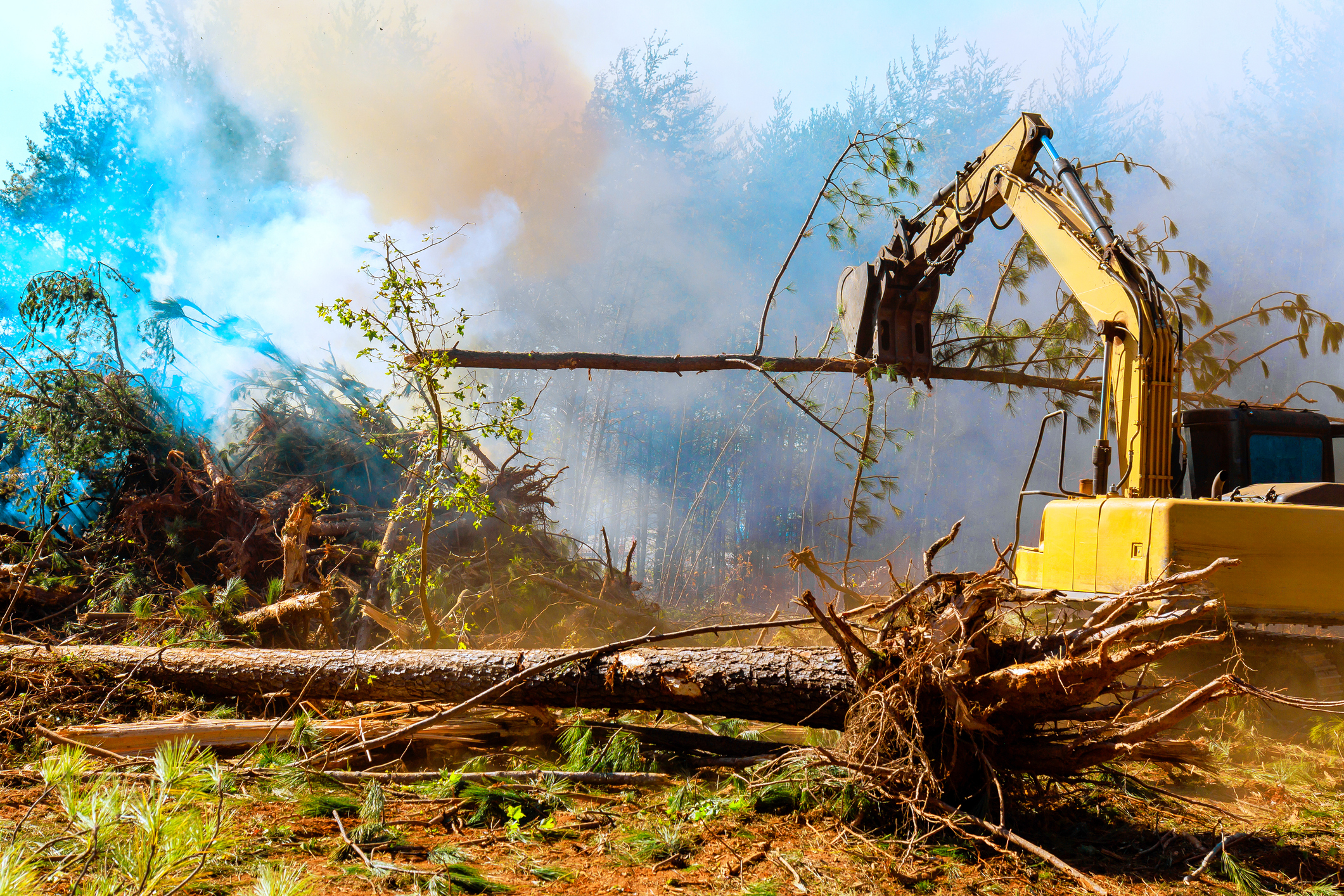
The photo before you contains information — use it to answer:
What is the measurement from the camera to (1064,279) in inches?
211

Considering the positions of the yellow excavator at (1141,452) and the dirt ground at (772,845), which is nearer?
the dirt ground at (772,845)

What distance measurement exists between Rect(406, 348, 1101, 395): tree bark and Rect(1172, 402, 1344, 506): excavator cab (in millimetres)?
2175

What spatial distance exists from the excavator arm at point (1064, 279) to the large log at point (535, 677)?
97.8 inches

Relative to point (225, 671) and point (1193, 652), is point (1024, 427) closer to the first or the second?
point (1193, 652)

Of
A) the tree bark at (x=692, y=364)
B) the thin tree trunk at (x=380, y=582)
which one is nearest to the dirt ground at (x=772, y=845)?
the thin tree trunk at (x=380, y=582)

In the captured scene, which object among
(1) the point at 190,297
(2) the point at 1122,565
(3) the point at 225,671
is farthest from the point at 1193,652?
(1) the point at 190,297

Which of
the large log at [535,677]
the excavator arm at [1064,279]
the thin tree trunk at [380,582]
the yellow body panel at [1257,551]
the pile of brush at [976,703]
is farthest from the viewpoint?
the thin tree trunk at [380,582]

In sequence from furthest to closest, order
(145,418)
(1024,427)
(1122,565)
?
(1024,427), (145,418), (1122,565)

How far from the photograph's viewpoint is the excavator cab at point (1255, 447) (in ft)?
17.3

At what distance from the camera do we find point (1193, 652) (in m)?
4.50

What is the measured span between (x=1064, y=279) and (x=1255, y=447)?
A: 179 centimetres

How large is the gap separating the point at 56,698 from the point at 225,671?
91 cm

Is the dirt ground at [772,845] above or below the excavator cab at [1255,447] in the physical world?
below

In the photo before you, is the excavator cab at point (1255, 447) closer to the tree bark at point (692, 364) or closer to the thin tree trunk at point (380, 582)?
the tree bark at point (692, 364)
